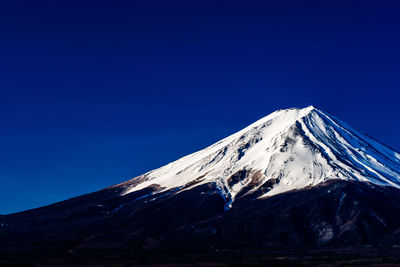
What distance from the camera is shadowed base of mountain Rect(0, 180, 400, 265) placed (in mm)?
112438

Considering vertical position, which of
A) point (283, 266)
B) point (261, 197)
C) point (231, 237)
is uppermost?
point (261, 197)

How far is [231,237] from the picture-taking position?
14538cm

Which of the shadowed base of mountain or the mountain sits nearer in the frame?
the shadowed base of mountain

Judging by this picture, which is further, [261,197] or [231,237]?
[261,197]

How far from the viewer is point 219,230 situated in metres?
151

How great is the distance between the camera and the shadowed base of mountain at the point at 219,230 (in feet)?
369

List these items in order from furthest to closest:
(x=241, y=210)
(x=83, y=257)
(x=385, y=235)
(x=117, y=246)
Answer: (x=241, y=210), (x=385, y=235), (x=117, y=246), (x=83, y=257)

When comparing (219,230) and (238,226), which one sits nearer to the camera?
(219,230)

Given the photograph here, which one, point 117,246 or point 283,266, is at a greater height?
point 117,246

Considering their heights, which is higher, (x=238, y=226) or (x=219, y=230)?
A: (x=219, y=230)

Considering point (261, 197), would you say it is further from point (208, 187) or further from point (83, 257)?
point (83, 257)

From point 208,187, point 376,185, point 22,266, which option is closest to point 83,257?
point 22,266

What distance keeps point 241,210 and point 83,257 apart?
7134cm

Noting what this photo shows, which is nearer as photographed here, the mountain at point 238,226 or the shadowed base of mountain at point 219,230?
the shadowed base of mountain at point 219,230
